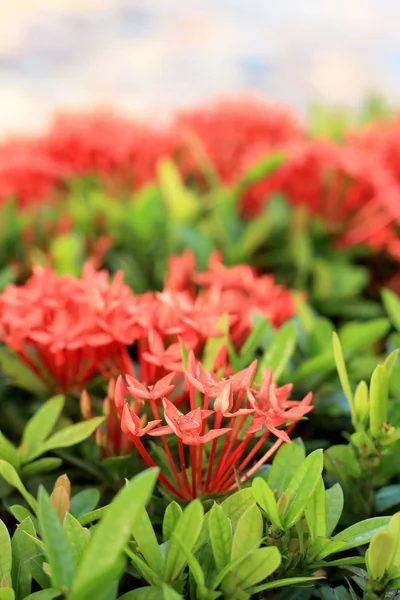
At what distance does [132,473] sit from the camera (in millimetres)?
780

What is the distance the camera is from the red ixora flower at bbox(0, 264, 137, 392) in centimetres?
78

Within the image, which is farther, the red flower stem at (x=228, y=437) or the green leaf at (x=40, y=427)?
the green leaf at (x=40, y=427)

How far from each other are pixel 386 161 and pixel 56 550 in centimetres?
131

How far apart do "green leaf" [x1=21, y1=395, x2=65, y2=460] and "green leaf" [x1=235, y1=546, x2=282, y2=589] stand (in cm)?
31

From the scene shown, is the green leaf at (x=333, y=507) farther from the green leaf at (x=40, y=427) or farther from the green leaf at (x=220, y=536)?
the green leaf at (x=40, y=427)

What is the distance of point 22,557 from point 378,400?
39 centimetres

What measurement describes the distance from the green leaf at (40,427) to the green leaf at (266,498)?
11.9 inches

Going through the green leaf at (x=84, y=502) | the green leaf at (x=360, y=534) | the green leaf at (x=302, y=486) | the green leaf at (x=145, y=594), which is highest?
the green leaf at (x=302, y=486)

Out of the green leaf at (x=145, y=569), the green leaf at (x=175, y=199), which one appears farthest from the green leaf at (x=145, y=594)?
the green leaf at (x=175, y=199)

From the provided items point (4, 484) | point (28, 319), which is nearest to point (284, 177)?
Answer: point (28, 319)

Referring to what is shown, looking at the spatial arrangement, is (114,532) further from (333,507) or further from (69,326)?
(69,326)

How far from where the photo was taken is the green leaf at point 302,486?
602 mm

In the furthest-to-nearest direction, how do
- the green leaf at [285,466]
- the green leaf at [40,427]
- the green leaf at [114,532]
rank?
1. the green leaf at [40,427]
2. the green leaf at [285,466]
3. the green leaf at [114,532]

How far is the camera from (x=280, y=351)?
32.5 inches
